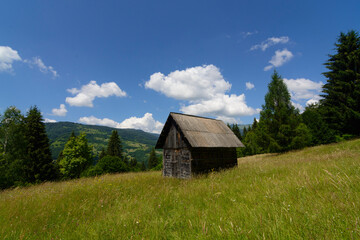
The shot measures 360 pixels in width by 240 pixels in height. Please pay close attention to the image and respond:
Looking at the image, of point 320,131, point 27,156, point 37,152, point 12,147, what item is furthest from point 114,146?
point 320,131

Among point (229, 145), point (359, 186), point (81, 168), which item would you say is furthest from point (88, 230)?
point (81, 168)

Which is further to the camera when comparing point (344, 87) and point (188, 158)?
point (344, 87)

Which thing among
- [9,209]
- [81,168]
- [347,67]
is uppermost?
[347,67]

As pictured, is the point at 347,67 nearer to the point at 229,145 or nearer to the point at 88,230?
the point at 229,145

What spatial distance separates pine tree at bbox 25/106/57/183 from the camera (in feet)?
84.8

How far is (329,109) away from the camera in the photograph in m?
22.4

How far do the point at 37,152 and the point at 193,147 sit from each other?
97.6ft

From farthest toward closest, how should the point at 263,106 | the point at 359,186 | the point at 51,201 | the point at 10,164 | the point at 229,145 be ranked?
the point at 263,106 → the point at 10,164 → the point at 229,145 → the point at 51,201 → the point at 359,186

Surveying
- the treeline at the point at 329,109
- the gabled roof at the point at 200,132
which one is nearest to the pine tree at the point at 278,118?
the treeline at the point at 329,109

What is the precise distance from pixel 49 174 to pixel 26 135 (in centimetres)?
772

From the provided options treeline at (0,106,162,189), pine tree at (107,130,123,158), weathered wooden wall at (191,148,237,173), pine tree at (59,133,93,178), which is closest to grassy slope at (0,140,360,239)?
weathered wooden wall at (191,148,237,173)

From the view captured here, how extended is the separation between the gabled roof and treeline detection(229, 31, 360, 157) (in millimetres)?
12961

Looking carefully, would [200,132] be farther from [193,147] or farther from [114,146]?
[114,146]

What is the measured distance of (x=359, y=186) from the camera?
3.10 metres
